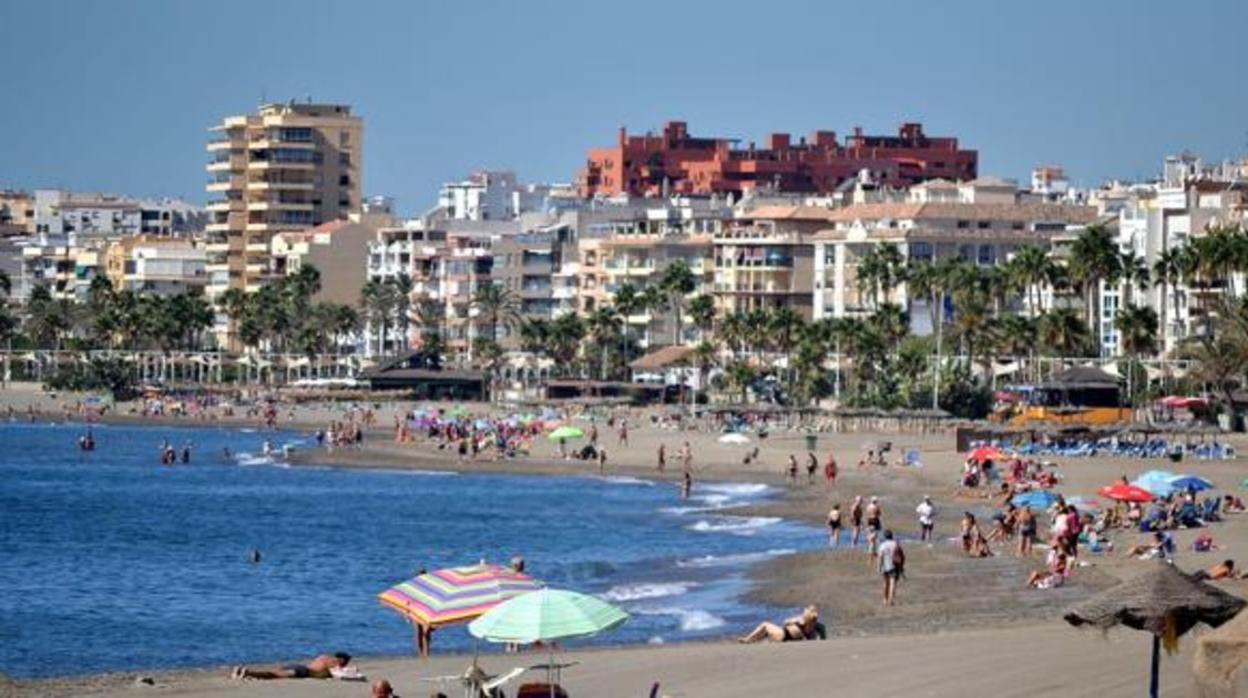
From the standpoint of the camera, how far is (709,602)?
41.5 meters

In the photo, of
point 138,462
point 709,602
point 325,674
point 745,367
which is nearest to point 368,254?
point 745,367

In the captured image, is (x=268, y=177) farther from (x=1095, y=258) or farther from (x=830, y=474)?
(x=830, y=474)

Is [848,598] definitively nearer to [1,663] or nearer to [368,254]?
[1,663]

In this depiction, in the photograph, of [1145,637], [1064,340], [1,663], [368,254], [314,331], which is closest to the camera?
[1145,637]

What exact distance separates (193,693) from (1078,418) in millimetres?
63513

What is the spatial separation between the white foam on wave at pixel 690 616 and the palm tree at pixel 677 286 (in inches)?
3432

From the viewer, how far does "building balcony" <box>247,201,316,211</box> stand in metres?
169

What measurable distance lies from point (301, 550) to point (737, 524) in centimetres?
1067

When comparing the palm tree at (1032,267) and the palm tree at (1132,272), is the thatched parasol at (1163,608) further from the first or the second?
the palm tree at (1032,267)

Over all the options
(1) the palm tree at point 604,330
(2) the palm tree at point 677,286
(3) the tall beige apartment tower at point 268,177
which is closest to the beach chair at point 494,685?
(2) the palm tree at point 677,286

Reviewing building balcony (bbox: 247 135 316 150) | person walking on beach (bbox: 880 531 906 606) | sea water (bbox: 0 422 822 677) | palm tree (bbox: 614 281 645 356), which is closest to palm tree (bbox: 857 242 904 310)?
palm tree (bbox: 614 281 645 356)

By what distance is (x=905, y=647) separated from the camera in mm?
28953

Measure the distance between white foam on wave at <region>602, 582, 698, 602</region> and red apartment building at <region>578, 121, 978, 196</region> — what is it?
126m

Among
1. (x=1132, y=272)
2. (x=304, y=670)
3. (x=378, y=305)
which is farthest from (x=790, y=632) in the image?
(x=378, y=305)
